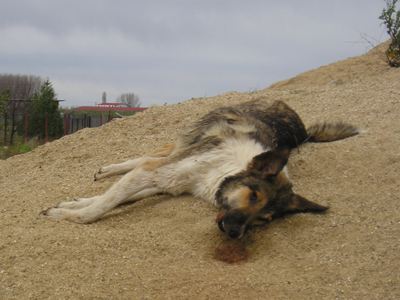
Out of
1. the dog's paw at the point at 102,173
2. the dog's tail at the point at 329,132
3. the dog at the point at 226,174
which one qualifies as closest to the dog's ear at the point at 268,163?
the dog at the point at 226,174

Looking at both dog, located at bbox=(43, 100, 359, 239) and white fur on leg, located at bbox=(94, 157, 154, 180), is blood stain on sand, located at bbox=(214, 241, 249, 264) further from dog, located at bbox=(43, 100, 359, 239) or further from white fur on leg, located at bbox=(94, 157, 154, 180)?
white fur on leg, located at bbox=(94, 157, 154, 180)

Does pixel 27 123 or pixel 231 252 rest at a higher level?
pixel 27 123

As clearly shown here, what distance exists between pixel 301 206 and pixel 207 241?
3.14 feet

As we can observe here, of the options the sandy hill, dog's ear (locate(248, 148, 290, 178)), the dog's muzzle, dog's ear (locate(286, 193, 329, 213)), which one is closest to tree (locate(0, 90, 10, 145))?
Result: the sandy hill

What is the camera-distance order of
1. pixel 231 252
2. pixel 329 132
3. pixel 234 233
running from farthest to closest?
pixel 329 132 < pixel 231 252 < pixel 234 233

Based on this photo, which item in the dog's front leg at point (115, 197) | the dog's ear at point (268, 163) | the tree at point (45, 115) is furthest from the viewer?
the tree at point (45, 115)

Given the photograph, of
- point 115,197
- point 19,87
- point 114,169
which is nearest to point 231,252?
point 115,197

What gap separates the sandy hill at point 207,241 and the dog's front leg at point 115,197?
0.11 m

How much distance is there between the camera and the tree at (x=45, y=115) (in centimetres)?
1816

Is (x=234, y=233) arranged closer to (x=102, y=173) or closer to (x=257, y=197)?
(x=257, y=197)

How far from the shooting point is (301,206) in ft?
17.4

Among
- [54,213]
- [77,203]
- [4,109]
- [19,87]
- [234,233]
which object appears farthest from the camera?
[19,87]

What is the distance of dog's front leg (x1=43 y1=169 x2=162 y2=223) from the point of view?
5.45m

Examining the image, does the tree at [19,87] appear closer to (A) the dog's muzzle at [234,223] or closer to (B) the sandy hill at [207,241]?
(B) the sandy hill at [207,241]
